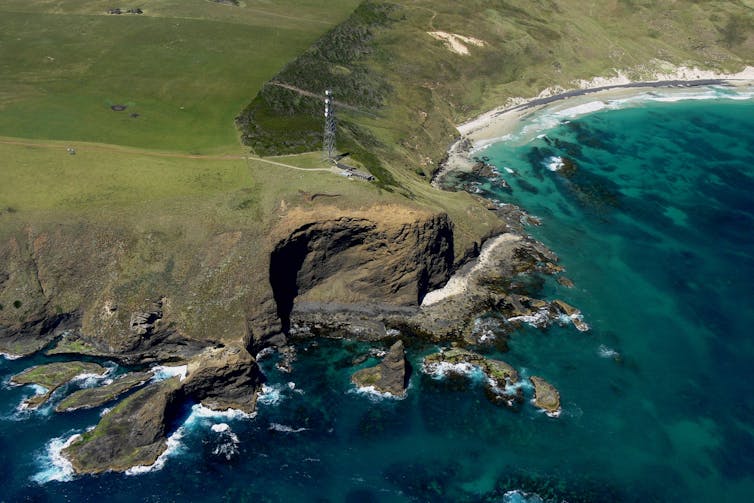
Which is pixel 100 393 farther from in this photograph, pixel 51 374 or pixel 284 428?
pixel 284 428

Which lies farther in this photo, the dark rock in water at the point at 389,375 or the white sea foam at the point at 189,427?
the dark rock in water at the point at 389,375

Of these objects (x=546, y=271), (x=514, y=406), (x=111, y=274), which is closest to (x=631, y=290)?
(x=546, y=271)

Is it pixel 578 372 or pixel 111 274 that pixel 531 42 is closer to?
pixel 578 372

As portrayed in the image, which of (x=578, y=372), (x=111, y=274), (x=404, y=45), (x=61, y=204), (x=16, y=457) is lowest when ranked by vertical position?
(x=16, y=457)

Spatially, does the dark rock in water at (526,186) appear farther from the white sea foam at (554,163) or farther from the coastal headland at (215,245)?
the coastal headland at (215,245)

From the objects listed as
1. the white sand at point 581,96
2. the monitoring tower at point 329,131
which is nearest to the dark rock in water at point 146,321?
the monitoring tower at point 329,131

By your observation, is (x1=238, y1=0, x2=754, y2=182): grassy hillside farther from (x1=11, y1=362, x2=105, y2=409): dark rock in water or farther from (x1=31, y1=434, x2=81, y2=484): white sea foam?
(x1=31, y1=434, x2=81, y2=484): white sea foam

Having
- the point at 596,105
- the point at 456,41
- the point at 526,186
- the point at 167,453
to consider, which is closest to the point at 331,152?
the point at 526,186
